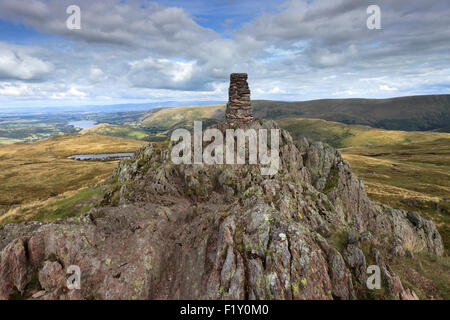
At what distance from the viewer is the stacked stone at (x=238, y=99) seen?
40.6 m

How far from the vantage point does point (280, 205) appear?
22.6 meters

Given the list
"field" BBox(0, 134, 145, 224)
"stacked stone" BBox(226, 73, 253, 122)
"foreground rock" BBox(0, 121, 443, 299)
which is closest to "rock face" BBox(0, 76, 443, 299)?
"foreground rock" BBox(0, 121, 443, 299)

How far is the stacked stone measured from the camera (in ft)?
133

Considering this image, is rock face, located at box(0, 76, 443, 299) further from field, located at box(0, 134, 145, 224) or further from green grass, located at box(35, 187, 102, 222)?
field, located at box(0, 134, 145, 224)

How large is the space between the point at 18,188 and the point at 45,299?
4176 inches

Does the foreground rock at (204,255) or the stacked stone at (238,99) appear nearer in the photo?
the foreground rock at (204,255)

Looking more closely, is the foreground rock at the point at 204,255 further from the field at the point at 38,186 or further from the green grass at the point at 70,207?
the field at the point at 38,186

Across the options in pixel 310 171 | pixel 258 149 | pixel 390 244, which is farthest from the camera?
pixel 310 171

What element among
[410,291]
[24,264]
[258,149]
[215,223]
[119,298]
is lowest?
[119,298]

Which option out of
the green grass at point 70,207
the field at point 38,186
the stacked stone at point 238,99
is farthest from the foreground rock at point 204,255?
the field at point 38,186

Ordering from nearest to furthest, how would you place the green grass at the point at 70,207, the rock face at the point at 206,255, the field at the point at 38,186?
the rock face at the point at 206,255 → the green grass at the point at 70,207 → the field at the point at 38,186

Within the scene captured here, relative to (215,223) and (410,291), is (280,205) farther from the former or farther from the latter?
(410,291)
